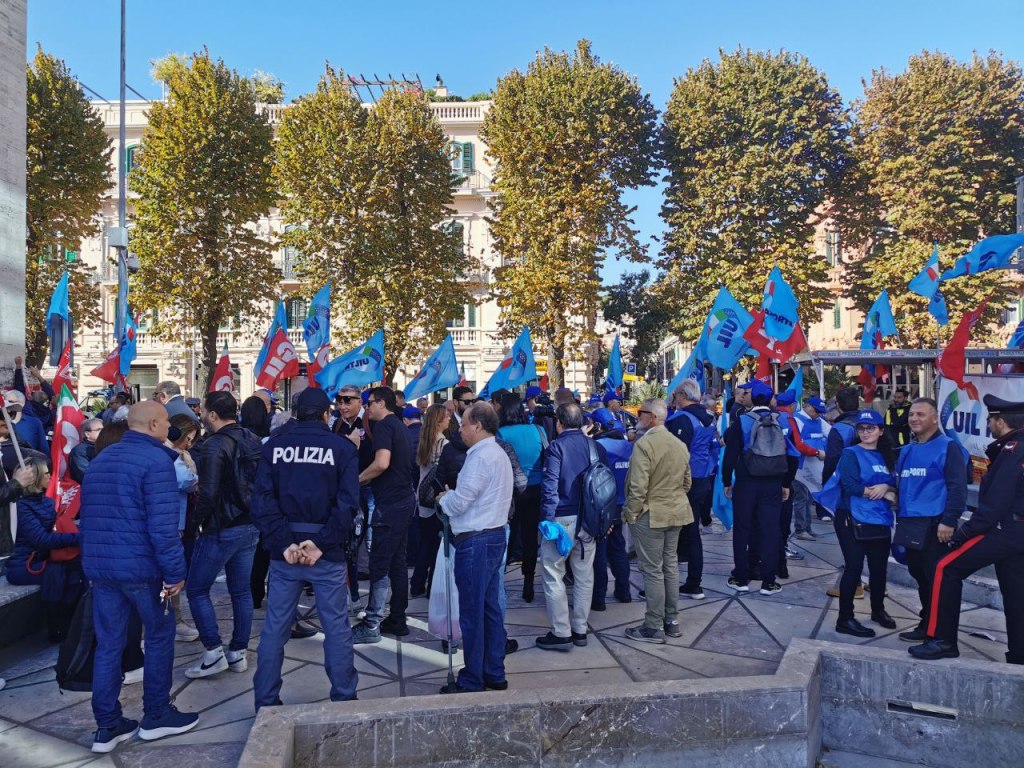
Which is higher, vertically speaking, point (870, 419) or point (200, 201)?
point (200, 201)

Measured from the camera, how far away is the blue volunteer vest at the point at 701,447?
743 centimetres

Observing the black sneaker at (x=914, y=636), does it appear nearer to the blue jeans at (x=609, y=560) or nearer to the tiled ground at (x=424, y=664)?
the tiled ground at (x=424, y=664)

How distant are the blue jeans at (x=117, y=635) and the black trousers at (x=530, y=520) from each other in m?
3.10

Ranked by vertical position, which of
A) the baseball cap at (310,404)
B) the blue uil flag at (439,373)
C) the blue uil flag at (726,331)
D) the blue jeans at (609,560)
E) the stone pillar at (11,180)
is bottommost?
the blue jeans at (609,560)

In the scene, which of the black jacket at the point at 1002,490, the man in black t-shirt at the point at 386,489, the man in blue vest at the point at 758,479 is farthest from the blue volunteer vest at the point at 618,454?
the black jacket at the point at 1002,490

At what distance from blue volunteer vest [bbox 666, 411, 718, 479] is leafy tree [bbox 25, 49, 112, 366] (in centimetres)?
2170

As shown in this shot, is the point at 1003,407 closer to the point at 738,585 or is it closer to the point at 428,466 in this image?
the point at 738,585

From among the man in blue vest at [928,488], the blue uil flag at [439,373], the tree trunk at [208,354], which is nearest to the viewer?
the man in blue vest at [928,488]

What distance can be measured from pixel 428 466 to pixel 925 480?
3.74 m

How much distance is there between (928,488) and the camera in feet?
17.6

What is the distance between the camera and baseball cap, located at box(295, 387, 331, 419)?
435 cm

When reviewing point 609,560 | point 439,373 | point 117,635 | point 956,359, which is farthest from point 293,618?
point 956,359

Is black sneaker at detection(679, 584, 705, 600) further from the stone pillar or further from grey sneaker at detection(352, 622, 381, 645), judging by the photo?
the stone pillar

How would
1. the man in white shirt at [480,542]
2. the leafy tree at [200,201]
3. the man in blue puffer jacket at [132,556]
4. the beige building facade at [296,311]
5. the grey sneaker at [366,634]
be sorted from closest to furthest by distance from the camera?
the man in blue puffer jacket at [132,556] → the man in white shirt at [480,542] → the grey sneaker at [366,634] → the leafy tree at [200,201] → the beige building facade at [296,311]
